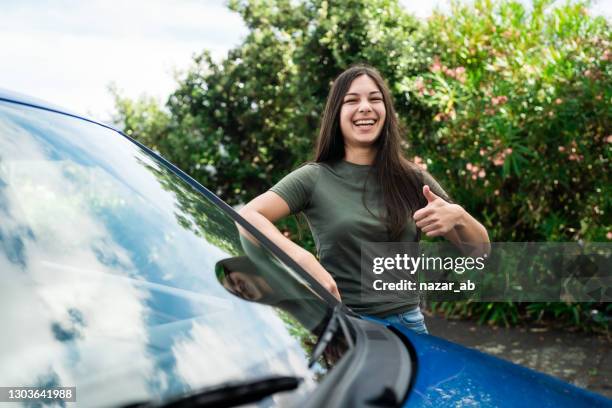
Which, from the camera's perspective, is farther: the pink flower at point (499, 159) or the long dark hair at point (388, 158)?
the pink flower at point (499, 159)

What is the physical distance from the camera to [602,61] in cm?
486

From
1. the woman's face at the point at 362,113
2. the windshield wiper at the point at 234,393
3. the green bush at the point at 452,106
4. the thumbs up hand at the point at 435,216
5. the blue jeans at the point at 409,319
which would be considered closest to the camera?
the windshield wiper at the point at 234,393

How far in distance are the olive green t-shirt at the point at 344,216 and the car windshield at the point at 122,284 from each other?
63cm

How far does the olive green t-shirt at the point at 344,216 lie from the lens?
7.72 feet

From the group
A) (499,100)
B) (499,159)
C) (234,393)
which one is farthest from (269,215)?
(499,100)

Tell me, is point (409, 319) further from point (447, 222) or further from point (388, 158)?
point (388, 158)

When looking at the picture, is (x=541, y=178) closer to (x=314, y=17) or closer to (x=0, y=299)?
(x=314, y=17)

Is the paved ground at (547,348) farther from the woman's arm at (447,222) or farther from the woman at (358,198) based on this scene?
the woman at (358,198)

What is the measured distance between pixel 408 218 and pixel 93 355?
147cm

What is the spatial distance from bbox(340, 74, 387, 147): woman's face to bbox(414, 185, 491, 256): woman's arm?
1.40ft

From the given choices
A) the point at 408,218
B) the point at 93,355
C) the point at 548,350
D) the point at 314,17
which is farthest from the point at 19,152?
the point at 314,17

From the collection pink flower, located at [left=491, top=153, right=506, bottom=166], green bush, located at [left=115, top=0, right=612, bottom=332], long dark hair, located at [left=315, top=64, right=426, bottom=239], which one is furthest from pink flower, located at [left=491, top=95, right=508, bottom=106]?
long dark hair, located at [left=315, top=64, right=426, bottom=239]

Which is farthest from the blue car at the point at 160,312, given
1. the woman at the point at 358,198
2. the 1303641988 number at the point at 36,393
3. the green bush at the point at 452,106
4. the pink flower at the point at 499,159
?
the green bush at the point at 452,106

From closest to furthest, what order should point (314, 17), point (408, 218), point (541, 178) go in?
point (408, 218)
point (541, 178)
point (314, 17)
